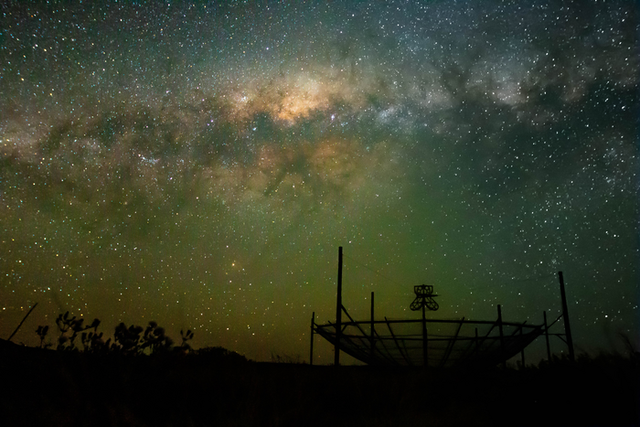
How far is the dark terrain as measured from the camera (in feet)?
19.8

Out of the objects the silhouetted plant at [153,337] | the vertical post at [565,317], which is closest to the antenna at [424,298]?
the vertical post at [565,317]

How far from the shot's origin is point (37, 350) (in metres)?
7.73

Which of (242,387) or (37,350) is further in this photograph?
(242,387)

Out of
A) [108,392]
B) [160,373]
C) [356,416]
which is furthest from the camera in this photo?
[356,416]

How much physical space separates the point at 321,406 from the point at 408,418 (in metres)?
1.70

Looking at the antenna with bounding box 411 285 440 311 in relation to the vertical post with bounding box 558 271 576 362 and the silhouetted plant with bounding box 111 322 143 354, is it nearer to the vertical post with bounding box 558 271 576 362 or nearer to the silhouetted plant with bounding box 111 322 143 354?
the vertical post with bounding box 558 271 576 362

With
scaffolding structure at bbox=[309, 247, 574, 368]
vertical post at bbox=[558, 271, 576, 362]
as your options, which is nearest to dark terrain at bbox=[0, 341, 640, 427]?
scaffolding structure at bbox=[309, 247, 574, 368]

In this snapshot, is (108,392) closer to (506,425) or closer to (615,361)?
(506,425)

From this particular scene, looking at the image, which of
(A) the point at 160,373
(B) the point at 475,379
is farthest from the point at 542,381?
(A) the point at 160,373

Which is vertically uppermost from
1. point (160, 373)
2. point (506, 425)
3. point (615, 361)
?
point (615, 361)

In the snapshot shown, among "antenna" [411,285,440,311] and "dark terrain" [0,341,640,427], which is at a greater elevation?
"antenna" [411,285,440,311]

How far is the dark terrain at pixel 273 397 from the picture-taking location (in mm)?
6047

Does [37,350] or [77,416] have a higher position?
[37,350]

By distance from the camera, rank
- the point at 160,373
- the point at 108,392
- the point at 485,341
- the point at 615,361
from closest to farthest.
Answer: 1. the point at 108,392
2. the point at 160,373
3. the point at 615,361
4. the point at 485,341
